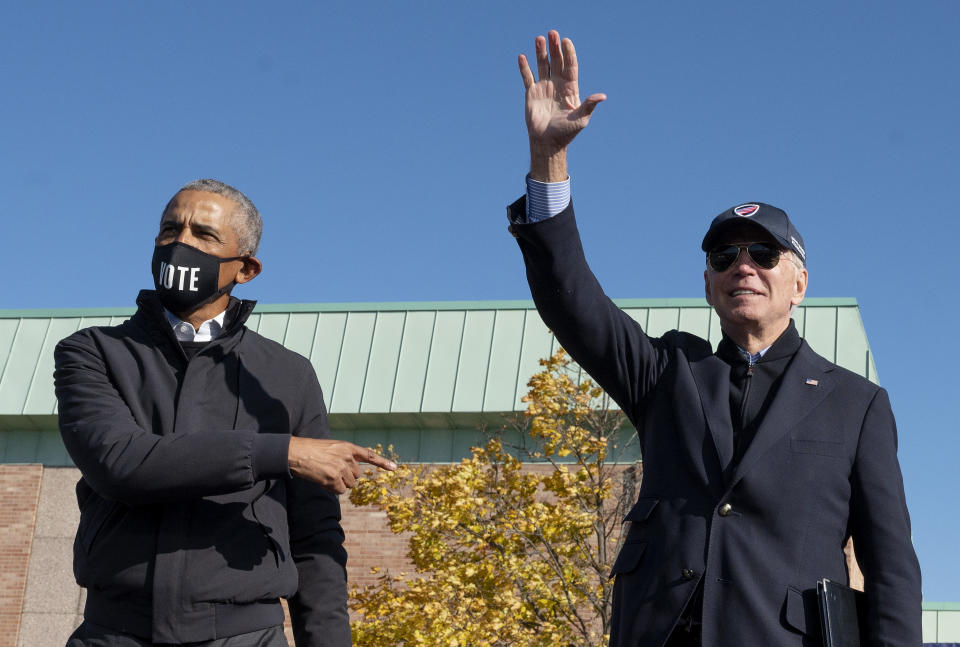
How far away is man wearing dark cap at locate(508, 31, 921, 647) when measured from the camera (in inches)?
129

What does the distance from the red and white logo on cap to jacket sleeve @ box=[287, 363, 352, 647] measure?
156 cm

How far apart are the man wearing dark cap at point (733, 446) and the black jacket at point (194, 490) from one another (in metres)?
0.94

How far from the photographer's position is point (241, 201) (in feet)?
12.8

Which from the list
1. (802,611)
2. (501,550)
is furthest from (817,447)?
(501,550)

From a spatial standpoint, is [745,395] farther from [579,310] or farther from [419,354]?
[419,354]

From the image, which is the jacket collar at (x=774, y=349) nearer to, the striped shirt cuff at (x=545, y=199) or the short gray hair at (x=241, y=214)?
the striped shirt cuff at (x=545, y=199)

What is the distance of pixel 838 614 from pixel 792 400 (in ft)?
2.17

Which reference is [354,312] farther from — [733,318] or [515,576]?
[733,318]

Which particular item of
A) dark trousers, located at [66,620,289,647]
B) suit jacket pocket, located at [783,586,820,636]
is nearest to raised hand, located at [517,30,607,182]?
suit jacket pocket, located at [783,586,820,636]

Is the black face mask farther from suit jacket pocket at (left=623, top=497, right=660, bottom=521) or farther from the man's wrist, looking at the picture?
suit jacket pocket at (left=623, top=497, right=660, bottom=521)

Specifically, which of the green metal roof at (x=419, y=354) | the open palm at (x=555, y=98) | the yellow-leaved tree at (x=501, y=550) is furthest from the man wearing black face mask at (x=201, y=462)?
the green metal roof at (x=419, y=354)

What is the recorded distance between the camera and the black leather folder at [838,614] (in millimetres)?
3156

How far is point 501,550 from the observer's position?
41.9 ft

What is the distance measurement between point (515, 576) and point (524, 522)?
63 cm
